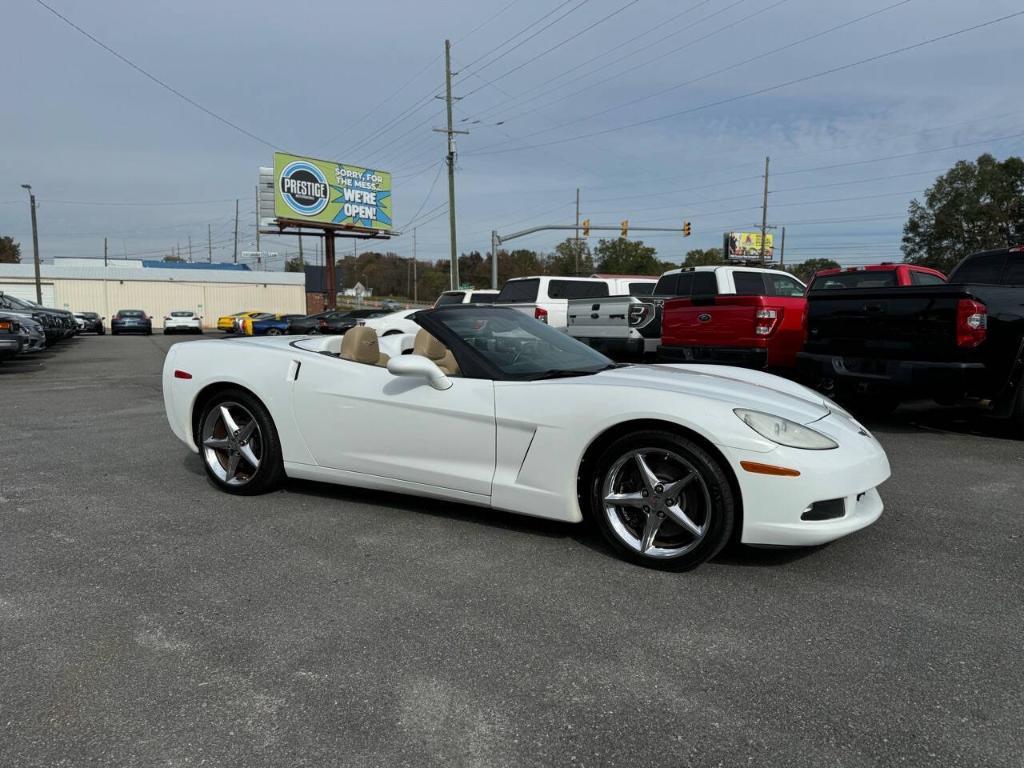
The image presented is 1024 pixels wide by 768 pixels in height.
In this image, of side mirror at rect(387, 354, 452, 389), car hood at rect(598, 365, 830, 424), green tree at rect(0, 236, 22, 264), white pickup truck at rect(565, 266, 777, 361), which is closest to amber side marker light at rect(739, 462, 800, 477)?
car hood at rect(598, 365, 830, 424)

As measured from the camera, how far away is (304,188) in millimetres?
41750

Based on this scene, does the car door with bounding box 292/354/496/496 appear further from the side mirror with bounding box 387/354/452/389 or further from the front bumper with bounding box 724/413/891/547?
the front bumper with bounding box 724/413/891/547

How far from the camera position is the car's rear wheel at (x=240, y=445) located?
4453 millimetres

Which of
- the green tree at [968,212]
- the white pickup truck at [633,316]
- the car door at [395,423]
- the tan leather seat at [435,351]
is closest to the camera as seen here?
the car door at [395,423]

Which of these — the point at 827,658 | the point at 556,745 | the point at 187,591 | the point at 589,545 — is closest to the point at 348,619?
the point at 187,591

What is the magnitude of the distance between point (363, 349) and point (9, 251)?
4497 inches

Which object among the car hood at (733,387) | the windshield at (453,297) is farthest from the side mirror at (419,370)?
the windshield at (453,297)

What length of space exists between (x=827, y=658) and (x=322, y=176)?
4424cm

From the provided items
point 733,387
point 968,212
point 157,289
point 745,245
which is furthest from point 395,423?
point 745,245

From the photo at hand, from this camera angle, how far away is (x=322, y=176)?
42562mm

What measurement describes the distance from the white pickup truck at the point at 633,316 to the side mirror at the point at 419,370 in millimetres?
7809

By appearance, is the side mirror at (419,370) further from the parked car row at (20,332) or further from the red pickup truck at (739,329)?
the parked car row at (20,332)

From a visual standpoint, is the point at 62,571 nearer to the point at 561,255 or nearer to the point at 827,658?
the point at 827,658

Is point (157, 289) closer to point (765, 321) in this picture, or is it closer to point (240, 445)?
point (765, 321)
